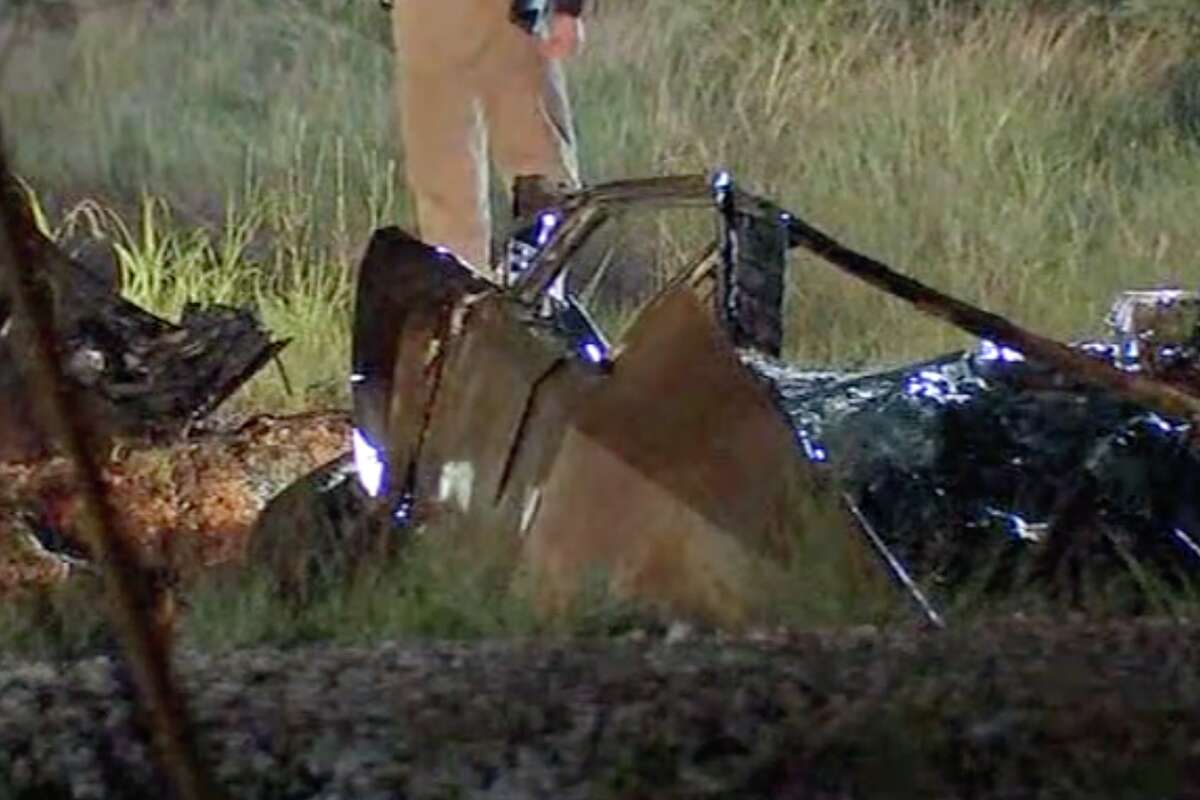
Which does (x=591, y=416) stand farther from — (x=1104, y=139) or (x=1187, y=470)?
(x=1104, y=139)

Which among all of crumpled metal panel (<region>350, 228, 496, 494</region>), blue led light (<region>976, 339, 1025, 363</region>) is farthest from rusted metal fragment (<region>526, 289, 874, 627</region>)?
blue led light (<region>976, 339, 1025, 363</region>)

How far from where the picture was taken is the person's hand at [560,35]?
8.91 metres

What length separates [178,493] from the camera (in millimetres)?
7055

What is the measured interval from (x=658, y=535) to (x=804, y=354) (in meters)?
4.64

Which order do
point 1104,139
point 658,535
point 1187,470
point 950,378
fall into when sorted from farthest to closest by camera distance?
point 1104,139 < point 950,378 < point 1187,470 < point 658,535

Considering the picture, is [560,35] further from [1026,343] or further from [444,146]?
[1026,343]

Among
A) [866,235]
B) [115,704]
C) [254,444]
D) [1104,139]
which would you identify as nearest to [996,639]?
[115,704]

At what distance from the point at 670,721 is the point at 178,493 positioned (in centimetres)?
344

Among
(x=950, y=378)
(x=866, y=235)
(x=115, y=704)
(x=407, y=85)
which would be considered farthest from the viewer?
(x=866, y=235)

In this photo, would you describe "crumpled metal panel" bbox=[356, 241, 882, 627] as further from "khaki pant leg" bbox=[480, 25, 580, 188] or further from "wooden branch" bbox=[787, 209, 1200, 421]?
"khaki pant leg" bbox=[480, 25, 580, 188]

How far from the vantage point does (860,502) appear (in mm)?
5453

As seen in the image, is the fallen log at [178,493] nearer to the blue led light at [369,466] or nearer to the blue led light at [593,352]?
the blue led light at [369,466]

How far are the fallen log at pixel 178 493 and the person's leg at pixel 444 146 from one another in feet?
4.17

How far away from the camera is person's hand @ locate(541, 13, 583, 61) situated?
29.2 feet
